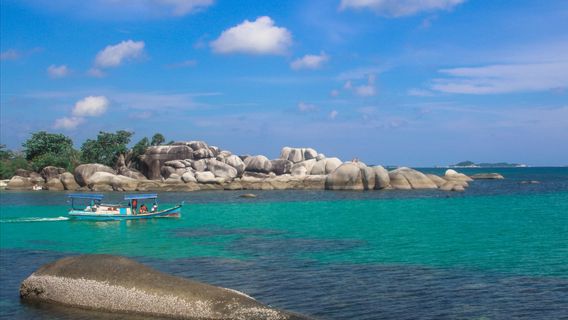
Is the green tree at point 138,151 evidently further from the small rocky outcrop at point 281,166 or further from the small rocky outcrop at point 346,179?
the small rocky outcrop at point 346,179

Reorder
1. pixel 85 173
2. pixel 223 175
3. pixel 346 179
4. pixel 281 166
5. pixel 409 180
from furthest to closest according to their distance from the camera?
pixel 281 166 < pixel 223 175 < pixel 85 173 < pixel 409 180 < pixel 346 179

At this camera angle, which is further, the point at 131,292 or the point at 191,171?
the point at 191,171

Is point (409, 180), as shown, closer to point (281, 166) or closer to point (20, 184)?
point (281, 166)

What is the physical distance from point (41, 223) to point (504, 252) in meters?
31.0

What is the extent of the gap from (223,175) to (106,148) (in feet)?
89.3

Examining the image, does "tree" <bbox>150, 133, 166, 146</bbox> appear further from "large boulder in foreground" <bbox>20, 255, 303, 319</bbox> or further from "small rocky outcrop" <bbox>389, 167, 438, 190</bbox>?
"large boulder in foreground" <bbox>20, 255, 303, 319</bbox>

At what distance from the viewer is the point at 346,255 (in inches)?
934

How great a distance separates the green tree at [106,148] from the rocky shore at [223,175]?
117 inches

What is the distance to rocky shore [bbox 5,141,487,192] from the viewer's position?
7606 centimetres

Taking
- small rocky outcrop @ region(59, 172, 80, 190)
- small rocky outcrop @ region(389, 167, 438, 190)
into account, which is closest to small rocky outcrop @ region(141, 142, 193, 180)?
small rocky outcrop @ region(59, 172, 80, 190)

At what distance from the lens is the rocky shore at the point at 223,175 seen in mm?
76062

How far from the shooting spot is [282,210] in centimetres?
4878

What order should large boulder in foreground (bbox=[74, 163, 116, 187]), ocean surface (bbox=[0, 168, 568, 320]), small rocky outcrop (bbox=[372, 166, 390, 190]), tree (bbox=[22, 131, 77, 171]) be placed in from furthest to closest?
1. tree (bbox=[22, 131, 77, 171])
2. large boulder in foreground (bbox=[74, 163, 116, 187])
3. small rocky outcrop (bbox=[372, 166, 390, 190])
4. ocean surface (bbox=[0, 168, 568, 320])

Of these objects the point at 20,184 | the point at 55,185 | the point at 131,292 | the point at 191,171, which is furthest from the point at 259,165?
the point at 131,292
